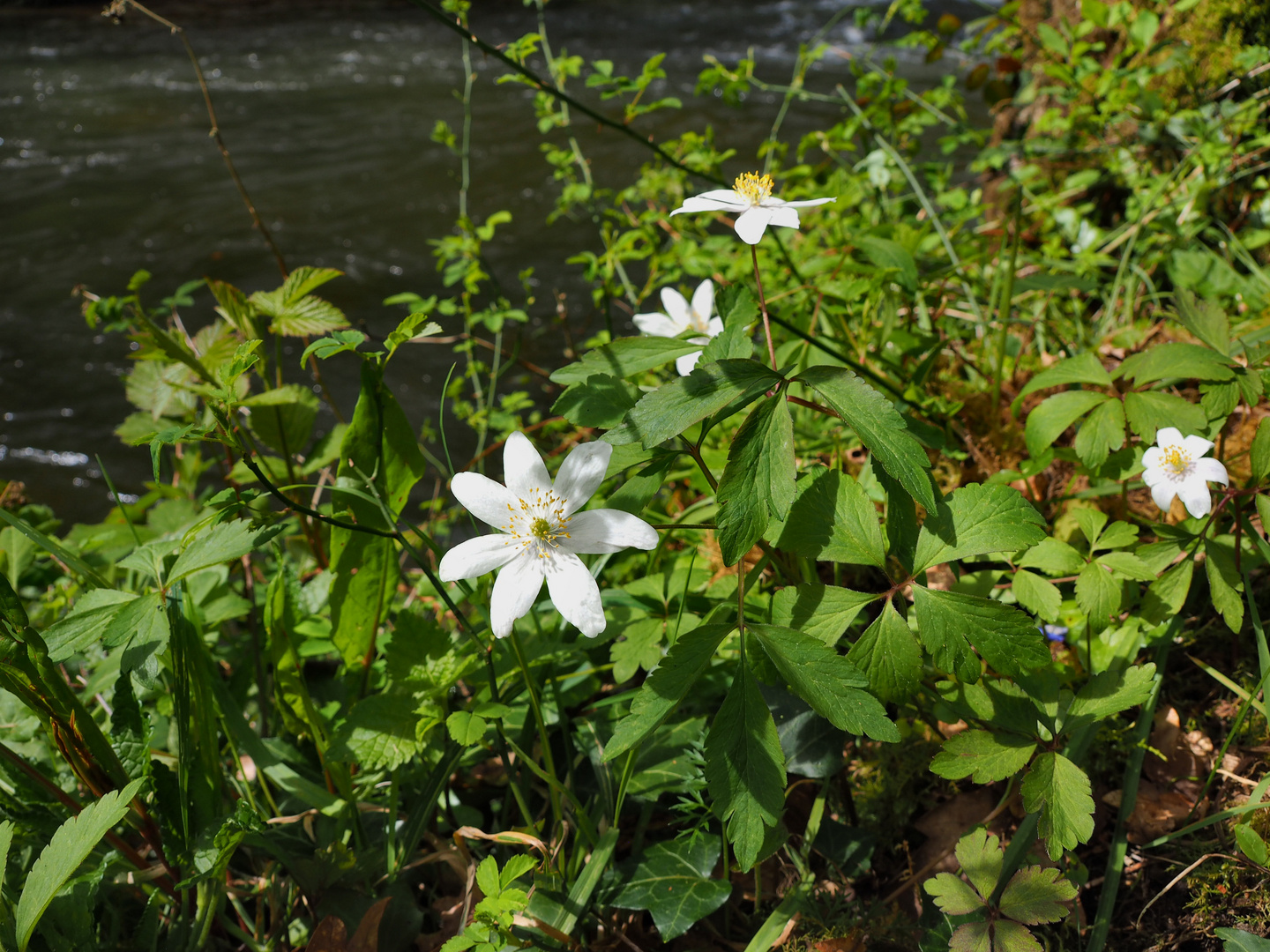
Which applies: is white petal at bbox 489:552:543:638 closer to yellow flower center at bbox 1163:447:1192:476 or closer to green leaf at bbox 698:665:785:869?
green leaf at bbox 698:665:785:869

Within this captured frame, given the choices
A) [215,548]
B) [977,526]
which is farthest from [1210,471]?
[215,548]

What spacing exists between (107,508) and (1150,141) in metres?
4.63

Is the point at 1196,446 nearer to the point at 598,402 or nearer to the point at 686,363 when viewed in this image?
the point at 686,363

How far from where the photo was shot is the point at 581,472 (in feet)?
3.68

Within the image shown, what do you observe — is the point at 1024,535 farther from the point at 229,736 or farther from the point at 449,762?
the point at 229,736

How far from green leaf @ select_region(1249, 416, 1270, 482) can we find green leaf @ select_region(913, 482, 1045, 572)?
41 centimetres

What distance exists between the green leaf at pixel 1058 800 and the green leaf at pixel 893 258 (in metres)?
0.99

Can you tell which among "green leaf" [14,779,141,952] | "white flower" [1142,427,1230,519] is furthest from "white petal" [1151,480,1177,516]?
"green leaf" [14,779,141,952]

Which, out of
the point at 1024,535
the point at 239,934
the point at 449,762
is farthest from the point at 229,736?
the point at 1024,535

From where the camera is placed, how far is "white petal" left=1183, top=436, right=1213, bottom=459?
1317mm

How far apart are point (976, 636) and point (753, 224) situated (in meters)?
0.67

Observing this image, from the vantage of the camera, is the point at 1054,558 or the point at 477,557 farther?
the point at 1054,558

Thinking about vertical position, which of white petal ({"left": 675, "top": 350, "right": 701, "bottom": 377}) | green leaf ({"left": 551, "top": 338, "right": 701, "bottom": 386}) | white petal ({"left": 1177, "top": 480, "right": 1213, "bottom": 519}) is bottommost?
white petal ({"left": 1177, "top": 480, "right": 1213, "bottom": 519})

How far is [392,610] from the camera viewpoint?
1.84 m
